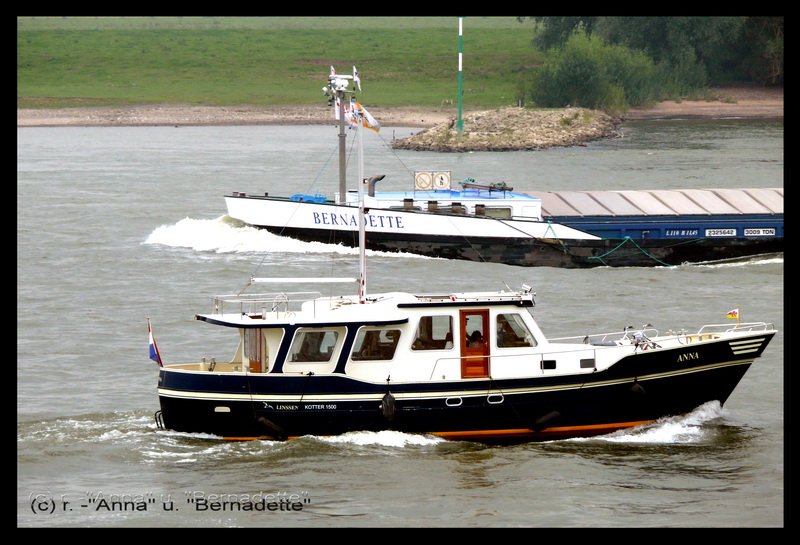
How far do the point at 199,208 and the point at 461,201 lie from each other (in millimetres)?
18482

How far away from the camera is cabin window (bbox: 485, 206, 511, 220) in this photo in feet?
170

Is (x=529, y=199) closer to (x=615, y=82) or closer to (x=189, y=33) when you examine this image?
(x=615, y=82)

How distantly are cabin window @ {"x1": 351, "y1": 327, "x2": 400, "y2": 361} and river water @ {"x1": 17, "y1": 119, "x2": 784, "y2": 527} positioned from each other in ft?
4.81

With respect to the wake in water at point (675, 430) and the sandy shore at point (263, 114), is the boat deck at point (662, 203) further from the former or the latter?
the sandy shore at point (263, 114)

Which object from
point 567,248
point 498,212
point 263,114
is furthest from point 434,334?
point 263,114

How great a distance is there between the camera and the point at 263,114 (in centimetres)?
13925

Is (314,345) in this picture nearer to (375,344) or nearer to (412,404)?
(375,344)

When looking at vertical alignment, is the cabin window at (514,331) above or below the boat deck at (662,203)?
below

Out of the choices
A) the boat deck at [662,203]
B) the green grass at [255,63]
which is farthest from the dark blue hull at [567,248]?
the green grass at [255,63]

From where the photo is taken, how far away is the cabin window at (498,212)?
5194 centimetres

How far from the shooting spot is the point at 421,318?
2777 centimetres

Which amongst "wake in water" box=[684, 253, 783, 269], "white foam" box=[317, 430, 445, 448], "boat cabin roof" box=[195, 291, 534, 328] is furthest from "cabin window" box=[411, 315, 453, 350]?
"wake in water" box=[684, 253, 783, 269]

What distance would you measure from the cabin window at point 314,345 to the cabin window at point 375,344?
0.46 metres

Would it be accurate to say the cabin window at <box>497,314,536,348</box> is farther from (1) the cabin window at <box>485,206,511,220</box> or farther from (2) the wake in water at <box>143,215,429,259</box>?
(1) the cabin window at <box>485,206,511,220</box>
